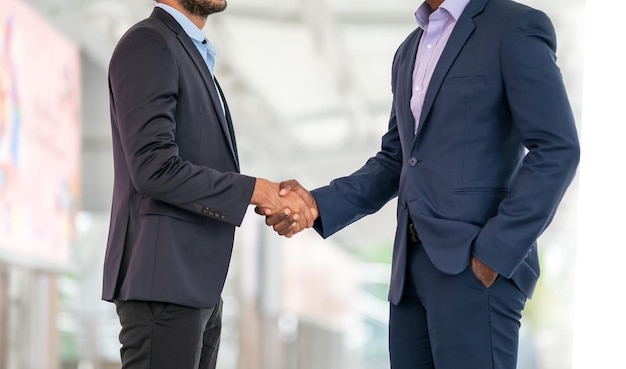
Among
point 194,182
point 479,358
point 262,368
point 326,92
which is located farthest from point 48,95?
point 479,358

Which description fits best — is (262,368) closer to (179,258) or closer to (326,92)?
(326,92)

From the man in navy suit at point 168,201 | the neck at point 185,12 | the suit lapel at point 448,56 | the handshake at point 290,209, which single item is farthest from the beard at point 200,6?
the suit lapel at point 448,56

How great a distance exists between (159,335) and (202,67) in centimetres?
61

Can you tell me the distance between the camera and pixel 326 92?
666 cm

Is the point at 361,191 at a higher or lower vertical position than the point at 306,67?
lower

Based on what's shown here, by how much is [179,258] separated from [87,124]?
4048 millimetres

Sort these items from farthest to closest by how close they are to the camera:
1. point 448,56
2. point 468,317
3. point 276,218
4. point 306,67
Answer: point 306,67 → point 276,218 → point 448,56 → point 468,317

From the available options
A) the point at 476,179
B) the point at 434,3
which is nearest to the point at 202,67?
the point at 434,3

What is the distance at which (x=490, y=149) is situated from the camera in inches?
69.2

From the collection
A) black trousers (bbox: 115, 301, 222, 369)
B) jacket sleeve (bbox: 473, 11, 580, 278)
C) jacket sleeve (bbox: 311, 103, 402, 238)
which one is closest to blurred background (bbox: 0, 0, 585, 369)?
jacket sleeve (bbox: 311, 103, 402, 238)

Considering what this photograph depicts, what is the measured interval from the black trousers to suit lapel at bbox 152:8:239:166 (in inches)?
15.6

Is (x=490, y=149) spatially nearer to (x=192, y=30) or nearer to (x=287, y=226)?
(x=287, y=226)

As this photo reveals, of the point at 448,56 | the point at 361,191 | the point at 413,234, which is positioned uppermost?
the point at 448,56

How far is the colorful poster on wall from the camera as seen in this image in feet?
14.1
